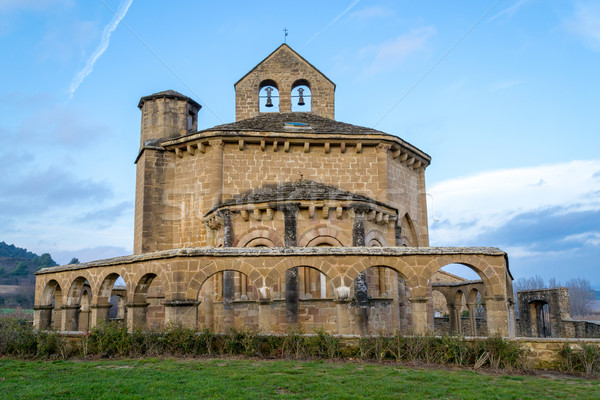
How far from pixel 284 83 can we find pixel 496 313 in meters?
13.8

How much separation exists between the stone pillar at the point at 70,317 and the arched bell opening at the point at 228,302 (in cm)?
392

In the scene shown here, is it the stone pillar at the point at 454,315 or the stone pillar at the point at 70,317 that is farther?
the stone pillar at the point at 454,315

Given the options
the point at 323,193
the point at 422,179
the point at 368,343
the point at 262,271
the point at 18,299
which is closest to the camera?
the point at 368,343

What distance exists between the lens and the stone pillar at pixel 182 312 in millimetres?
11906

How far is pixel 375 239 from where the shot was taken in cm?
1636

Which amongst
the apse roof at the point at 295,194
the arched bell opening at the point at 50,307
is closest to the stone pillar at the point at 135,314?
the apse roof at the point at 295,194

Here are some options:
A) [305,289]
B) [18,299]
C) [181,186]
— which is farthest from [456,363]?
[18,299]

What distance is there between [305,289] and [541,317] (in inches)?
651

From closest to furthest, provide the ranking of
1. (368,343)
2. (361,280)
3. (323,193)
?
(368,343) → (361,280) → (323,193)

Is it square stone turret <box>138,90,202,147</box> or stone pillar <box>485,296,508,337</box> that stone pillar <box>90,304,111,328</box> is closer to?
square stone turret <box>138,90,202,147</box>

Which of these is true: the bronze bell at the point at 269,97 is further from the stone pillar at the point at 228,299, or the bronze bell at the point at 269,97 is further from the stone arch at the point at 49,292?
the stone arch at the point at 49,292

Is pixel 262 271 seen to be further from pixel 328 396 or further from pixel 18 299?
pixel 18 299

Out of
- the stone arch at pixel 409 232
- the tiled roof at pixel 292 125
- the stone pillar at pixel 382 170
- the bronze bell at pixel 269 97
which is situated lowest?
the stone arch at pixel 409 232

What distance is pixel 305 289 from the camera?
15.7 m
